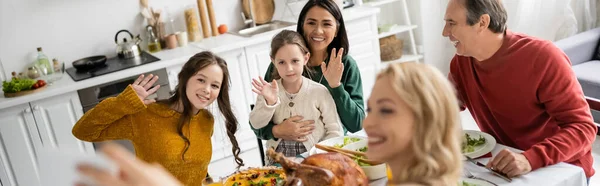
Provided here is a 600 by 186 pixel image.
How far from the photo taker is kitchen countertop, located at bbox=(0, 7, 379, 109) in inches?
122

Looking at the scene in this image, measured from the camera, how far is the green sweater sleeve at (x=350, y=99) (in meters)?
1.97

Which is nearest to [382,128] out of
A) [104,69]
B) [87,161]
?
[87,161]

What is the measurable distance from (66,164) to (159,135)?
3.79 feet

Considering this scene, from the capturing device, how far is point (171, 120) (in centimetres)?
189

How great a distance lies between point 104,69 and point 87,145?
18.5 inches

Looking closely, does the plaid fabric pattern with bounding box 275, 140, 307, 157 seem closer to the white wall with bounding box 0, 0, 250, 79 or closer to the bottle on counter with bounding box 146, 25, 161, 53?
the bottle on counter with bounding box 146, 25, 161, 53

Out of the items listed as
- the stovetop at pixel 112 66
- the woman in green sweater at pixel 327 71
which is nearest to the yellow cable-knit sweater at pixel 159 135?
the woman in green sweater at pixel 327 71

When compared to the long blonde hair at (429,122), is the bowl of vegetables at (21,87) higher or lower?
lower

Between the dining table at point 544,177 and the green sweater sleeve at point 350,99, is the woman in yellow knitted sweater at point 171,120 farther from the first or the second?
the dining table at point 544,177

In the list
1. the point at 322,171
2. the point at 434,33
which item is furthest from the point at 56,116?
the point at 434,33

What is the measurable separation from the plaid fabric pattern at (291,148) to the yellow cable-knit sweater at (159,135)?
0.90ft

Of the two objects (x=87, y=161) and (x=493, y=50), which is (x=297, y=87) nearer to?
(x=493, y=50)

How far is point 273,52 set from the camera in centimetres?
199

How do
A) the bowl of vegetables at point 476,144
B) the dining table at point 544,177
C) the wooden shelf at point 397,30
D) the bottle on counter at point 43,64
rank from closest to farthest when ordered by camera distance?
1. the dining table at point 544,177
2. the bowl of vegetables at point 476,144
3. the bottle on counter at point 43,64
4. the wooden shelf at point 397,30
